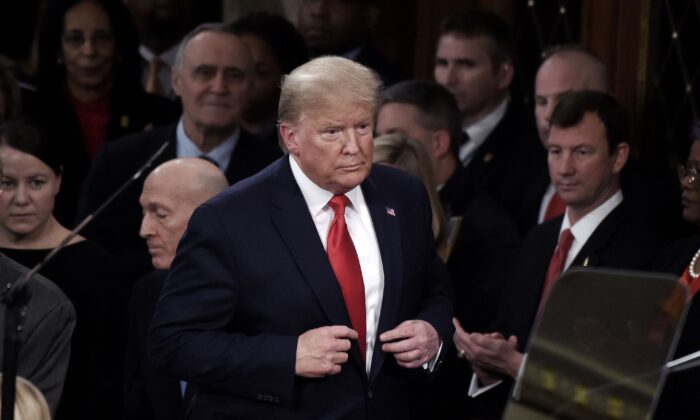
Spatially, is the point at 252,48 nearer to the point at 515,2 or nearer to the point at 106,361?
the point at 515,2

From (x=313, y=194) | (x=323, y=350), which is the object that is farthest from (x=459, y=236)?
(x=323, y=350)

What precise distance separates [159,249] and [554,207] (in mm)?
1818

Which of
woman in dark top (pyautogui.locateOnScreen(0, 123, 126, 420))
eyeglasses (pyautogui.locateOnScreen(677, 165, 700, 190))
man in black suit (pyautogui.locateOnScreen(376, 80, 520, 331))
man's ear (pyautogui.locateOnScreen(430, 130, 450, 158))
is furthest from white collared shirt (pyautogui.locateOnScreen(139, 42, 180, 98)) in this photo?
eyeglasses (pyautogui.locateOnScreen(677, 165, 700, 190))

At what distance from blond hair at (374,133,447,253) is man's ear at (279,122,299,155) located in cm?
161

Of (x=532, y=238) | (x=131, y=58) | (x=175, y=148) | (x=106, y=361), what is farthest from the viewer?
(x=131, y=58)

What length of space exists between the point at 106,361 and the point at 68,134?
1.97 meters

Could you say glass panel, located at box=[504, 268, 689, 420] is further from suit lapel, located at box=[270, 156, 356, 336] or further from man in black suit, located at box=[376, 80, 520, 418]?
man in black suit, located at box=[376, 80, 520, 418]

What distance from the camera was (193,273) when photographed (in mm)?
3998

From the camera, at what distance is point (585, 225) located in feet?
17.9

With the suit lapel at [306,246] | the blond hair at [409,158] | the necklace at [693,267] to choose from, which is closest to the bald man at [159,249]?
the blond hair at [409,158]

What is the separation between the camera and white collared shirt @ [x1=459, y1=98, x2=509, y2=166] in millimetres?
6793

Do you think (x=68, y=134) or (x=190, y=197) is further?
(x=68, y=134)

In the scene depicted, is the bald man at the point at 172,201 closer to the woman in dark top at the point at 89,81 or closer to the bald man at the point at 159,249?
the bald man at the point at 159,249

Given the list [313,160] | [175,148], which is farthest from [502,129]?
[313,160]
